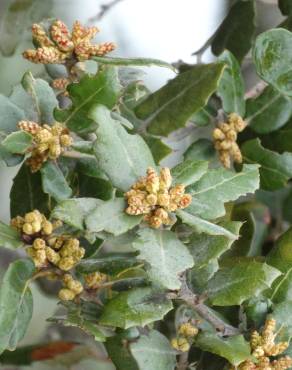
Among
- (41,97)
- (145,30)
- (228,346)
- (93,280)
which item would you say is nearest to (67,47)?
(41,97)

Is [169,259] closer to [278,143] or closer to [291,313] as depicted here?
[291,313]

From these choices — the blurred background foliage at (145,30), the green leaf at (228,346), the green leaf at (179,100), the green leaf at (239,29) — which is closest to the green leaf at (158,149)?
the green leaf at (179,100)

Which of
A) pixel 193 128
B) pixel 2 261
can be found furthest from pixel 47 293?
pixel 193 128

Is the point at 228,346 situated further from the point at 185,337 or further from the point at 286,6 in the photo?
the point at 286,6

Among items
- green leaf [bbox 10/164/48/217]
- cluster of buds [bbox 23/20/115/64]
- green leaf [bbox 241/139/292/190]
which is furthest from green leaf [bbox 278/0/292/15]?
green leaf [bbox 10/164/48/217]

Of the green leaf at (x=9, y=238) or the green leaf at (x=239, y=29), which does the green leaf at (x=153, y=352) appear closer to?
the green leaf at (x=9, y=238)

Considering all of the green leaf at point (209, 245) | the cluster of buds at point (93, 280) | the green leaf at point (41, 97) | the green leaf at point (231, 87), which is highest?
the green leaf at point (41, 97)
